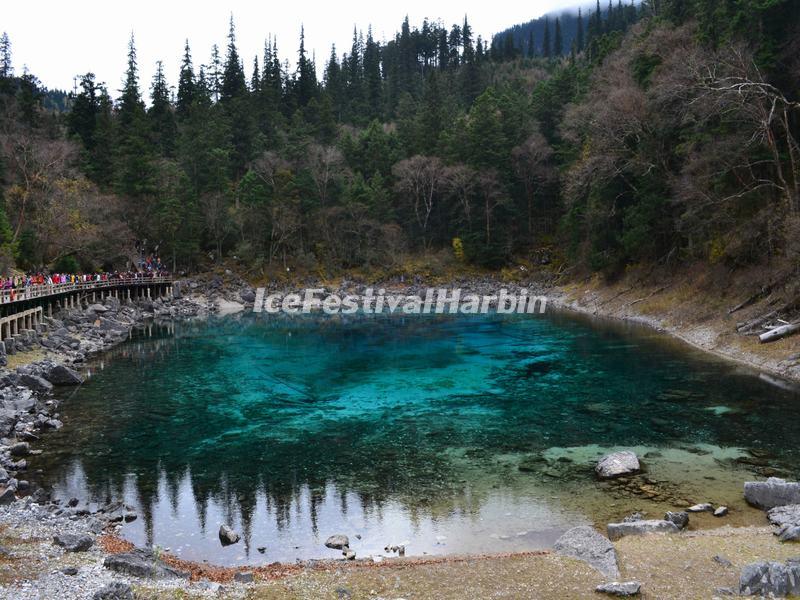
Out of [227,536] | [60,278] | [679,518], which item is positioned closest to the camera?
[679,518]

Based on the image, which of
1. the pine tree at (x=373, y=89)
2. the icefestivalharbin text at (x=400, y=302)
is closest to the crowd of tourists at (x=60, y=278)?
the icefestivalharbin text at (x=400, y=302)

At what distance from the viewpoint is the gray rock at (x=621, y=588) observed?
27.0ft

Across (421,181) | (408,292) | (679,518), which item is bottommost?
(679,518)

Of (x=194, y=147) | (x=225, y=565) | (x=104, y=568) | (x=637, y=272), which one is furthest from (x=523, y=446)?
(x=194, y=147)

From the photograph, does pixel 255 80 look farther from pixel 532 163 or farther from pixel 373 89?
pixel 532 163

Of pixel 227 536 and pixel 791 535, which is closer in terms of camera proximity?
pixel 791 535

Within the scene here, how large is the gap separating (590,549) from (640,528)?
5.80ft

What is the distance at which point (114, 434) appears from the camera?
18562 mm

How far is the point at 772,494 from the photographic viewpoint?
1205 centimetres

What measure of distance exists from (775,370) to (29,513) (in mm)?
25749

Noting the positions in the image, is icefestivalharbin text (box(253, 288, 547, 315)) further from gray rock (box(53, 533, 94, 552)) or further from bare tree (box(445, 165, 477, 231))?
gray rock (box(53, 533, 94, 552))

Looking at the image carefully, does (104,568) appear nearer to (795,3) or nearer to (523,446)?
(523,446)

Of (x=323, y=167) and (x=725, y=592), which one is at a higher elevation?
(x=323, y=167)

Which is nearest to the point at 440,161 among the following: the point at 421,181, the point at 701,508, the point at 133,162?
the point at 421,181
